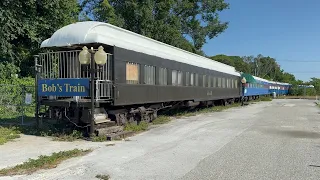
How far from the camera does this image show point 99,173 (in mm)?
6867

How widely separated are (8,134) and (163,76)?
23.4 ft

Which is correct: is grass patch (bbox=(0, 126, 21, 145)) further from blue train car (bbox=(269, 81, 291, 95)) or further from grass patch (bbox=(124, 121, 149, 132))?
blue train car (bbox=(269, 81, 291, 95))

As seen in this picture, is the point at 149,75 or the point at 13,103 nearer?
the point at 149,75

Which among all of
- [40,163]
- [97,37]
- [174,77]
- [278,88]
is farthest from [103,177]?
[278,88]

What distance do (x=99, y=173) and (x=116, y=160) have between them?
1139 millimetres

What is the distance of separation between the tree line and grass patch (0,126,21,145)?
30.2 ft

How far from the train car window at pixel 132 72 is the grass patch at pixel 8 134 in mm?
4193

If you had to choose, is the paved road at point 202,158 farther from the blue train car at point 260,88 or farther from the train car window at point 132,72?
the blue train car at point 260,88

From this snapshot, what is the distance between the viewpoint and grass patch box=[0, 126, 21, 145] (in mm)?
10460

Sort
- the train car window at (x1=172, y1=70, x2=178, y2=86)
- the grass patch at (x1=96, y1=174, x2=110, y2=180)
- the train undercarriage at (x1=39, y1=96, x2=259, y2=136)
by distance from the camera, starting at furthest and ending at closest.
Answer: the train car window at (x1=172, y1=70, x2=178, y2=86)
the train undercarriage at (x1=39, y1=96, x2=259, y2=136)
the grass patch at (x1=96, y1=174, x2=110, y2=180)

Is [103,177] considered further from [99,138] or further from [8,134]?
[8,134]

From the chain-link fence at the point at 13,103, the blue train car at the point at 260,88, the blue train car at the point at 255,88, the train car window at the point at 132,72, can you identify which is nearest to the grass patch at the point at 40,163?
the train car window at the point at 132,72

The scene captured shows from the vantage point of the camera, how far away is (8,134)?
37.4 ft

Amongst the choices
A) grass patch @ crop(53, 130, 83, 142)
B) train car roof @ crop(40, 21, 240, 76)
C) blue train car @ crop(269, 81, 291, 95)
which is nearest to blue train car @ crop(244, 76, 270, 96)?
blue train car @ crop(269, 81, 291, 95)
